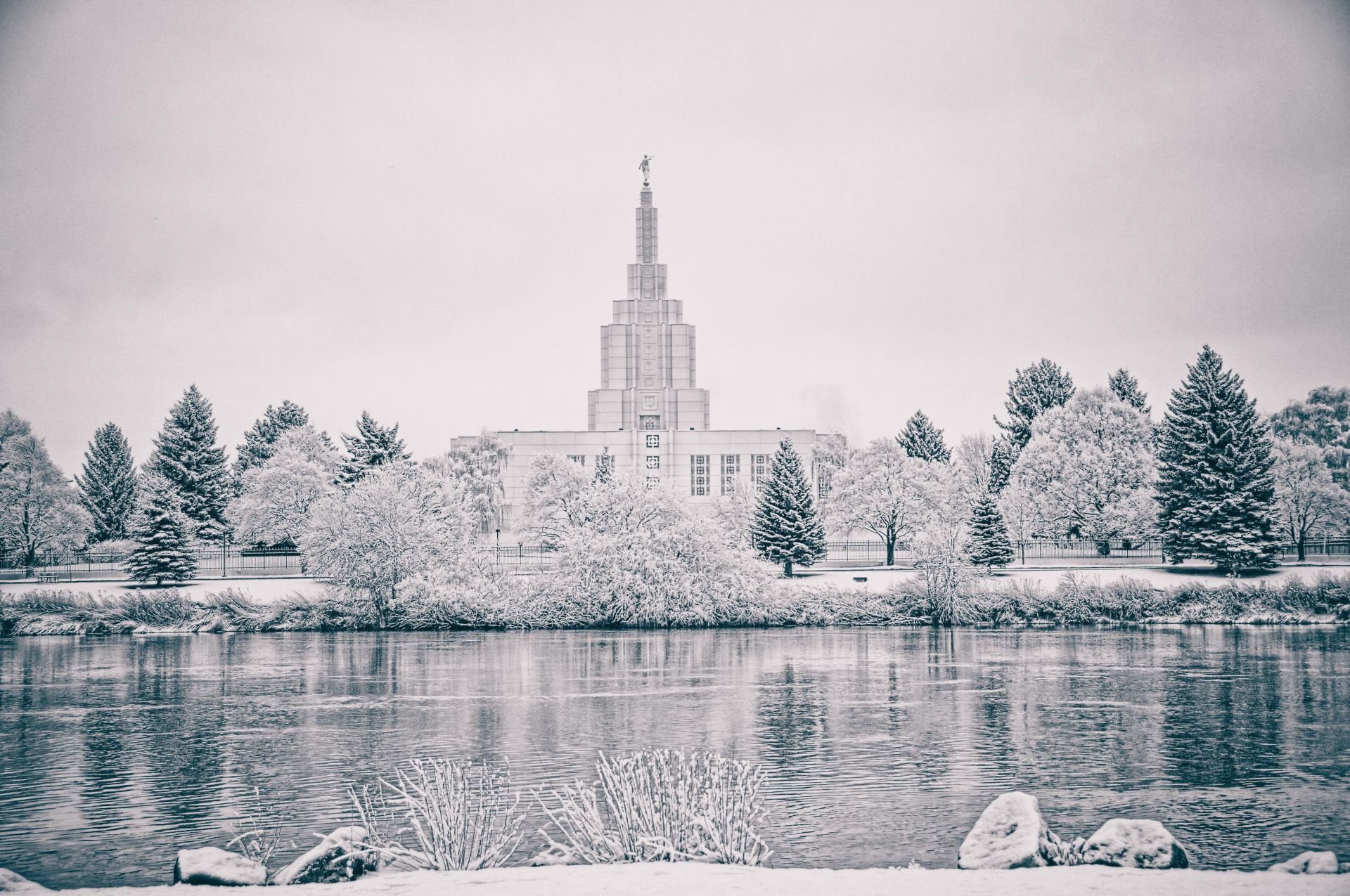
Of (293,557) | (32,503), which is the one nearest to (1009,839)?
(293,557)

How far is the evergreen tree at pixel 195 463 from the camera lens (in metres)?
74.2

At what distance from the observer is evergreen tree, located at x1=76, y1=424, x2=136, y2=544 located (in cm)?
9075

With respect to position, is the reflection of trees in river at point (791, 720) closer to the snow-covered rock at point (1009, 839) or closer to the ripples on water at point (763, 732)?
the ripples on water at point (763, 732)

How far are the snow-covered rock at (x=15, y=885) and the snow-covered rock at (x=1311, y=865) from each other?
14982mm

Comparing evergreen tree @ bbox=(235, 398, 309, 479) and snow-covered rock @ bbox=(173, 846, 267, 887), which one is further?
evergreen tree @ bbox=(235, 398, 309, 479)

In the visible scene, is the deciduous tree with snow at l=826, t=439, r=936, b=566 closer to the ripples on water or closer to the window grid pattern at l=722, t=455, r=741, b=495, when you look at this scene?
the ripples on water

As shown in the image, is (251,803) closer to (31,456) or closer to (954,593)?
(954,593)

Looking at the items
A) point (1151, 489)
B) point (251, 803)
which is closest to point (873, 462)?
point (1151, 489)

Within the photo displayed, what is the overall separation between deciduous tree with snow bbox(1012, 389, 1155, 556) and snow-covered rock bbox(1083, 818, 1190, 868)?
62196 mm

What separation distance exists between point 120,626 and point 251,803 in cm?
3733

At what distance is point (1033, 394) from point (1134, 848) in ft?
309

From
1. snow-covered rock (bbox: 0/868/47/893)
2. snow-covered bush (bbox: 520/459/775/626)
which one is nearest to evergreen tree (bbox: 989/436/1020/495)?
snow-covered bush (bbox: 520/459/775/626)

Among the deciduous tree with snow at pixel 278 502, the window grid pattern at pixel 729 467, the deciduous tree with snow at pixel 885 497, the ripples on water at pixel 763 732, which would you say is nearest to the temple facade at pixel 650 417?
the window grid pattern at pixel 729 467

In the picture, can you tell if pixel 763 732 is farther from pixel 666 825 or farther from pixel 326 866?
pixel 326 866
